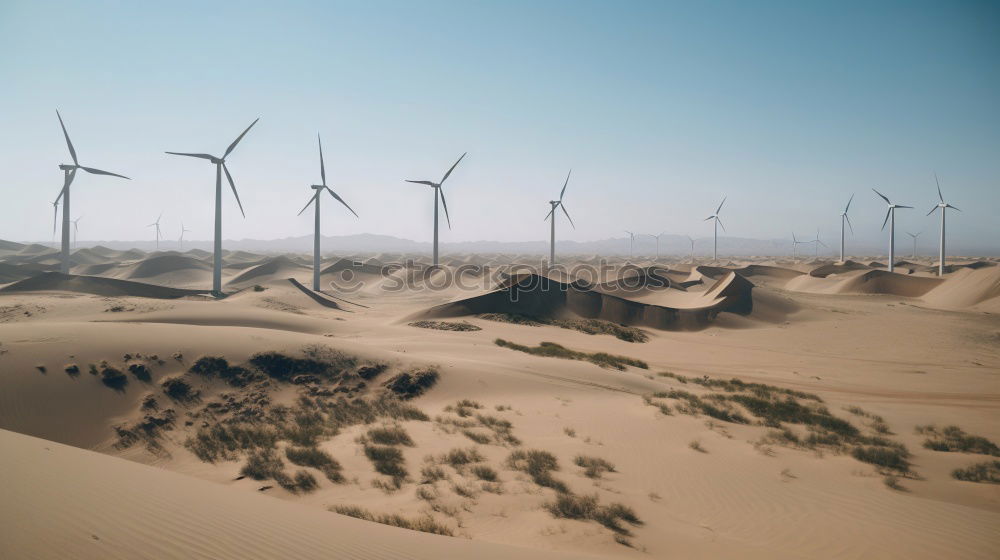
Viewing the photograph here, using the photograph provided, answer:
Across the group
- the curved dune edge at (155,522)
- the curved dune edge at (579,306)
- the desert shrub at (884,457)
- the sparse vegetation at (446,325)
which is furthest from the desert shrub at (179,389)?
the curved dune edge at (579,306)

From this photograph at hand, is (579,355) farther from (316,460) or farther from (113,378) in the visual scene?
(113,378)

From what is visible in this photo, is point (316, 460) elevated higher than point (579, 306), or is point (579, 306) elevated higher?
point (579, 306)

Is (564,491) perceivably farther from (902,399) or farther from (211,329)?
(902,399)

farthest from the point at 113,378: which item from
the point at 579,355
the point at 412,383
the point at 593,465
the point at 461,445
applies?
the point at 579,355

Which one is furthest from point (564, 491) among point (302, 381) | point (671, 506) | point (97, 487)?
point (302, 381)

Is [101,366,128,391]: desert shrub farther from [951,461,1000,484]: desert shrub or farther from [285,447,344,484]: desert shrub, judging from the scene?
[951,461,1000,484]: desert shrub

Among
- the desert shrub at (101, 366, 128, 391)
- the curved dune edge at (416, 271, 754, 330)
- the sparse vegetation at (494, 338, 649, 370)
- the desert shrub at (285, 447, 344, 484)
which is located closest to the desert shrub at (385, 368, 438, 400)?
the desert shrub at (285, 447, 344, 484)
